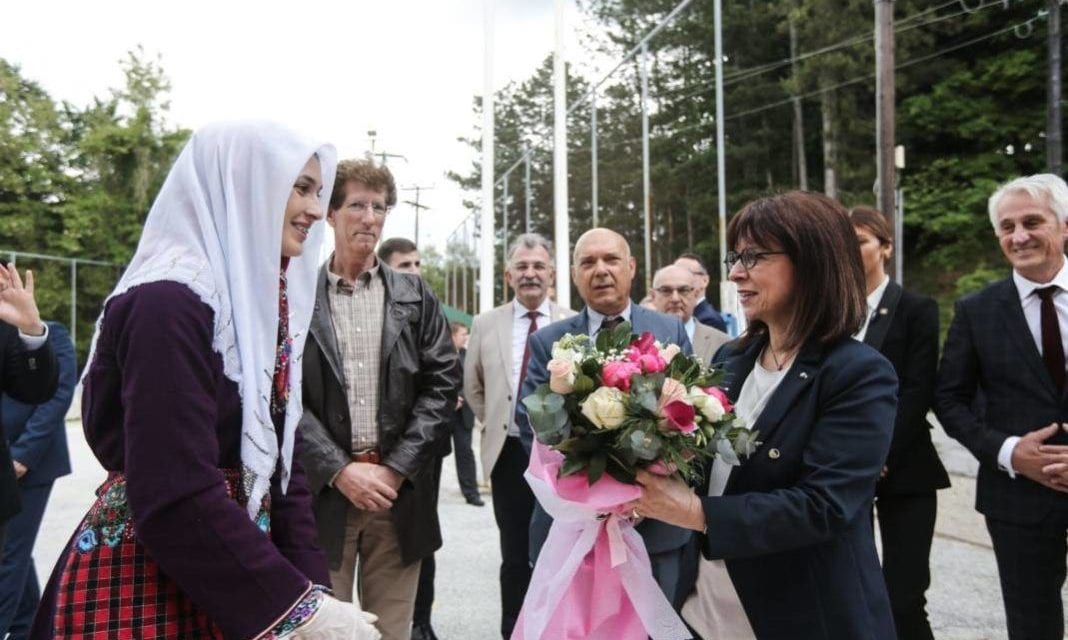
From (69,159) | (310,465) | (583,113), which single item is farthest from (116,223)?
(310,465)

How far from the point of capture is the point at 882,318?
3.92 m

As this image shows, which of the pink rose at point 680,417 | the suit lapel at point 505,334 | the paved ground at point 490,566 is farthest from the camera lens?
the paved ground at point 490,566

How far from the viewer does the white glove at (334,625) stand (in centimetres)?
182

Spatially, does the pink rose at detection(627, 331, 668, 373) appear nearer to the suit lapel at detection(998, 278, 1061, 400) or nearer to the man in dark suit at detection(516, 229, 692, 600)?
the man in dark suit at detection(516, 229, 692, 600)

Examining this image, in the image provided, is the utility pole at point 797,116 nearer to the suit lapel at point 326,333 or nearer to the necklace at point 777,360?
the suit lapel at point 326,333

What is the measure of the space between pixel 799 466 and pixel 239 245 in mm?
1503

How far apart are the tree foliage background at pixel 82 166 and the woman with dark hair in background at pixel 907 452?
3016 centimetres

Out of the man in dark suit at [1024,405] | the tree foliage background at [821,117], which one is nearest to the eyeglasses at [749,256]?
the man in dark suit at [1024,405]

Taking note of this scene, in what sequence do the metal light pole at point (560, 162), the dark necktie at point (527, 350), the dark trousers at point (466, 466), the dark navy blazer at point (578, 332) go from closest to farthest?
the dark navy blazer at point (578, 332) < the dark necktie at point (527, 350) < the dark trousers at point (466, 466) < the metal light pole at point (560, 162)

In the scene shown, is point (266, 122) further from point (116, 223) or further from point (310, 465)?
point (116, 223)

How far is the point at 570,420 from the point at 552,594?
549 millimetres

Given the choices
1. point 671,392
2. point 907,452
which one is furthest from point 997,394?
point 671,392

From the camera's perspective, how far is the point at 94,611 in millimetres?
1838

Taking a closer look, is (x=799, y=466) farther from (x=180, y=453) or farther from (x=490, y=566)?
(x=490, y=566)
